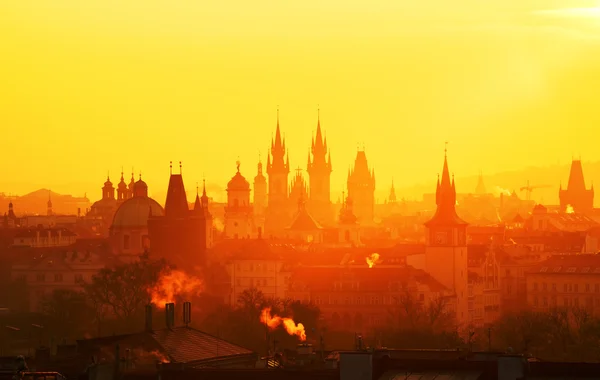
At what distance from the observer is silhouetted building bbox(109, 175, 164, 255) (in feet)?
614

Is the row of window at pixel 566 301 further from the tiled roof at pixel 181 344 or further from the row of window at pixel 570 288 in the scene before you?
the tiled roof at pixel 181 344

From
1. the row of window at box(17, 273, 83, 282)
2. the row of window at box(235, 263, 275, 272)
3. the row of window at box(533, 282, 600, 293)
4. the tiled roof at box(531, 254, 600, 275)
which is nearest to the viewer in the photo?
the row of window at box(533, 282, 600, 293)

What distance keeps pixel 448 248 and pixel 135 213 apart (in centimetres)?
3017

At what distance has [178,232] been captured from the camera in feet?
570

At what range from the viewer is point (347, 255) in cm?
18200

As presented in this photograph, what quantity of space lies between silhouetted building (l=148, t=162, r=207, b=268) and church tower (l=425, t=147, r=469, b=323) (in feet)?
51.6

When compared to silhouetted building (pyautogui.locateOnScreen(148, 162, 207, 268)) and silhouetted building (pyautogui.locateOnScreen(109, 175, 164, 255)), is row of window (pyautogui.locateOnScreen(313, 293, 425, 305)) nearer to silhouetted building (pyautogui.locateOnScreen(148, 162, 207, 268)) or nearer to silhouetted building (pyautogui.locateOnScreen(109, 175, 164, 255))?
silhouetted building (pyautogui.locateOnScreen(148, 162, 207, 268))

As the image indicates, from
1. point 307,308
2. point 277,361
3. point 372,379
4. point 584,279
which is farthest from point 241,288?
point 372,379

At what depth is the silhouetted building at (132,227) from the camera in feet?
614

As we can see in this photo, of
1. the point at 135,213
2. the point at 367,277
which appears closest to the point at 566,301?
the point at 367,277

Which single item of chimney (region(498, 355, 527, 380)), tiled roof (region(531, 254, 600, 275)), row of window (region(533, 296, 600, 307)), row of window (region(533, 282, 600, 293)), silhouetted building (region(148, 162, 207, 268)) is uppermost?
silhouetted building (region(148, 162, 207, 268))

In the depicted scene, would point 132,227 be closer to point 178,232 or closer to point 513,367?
point 178,232

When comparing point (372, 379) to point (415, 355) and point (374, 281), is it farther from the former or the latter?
point (374, 281)

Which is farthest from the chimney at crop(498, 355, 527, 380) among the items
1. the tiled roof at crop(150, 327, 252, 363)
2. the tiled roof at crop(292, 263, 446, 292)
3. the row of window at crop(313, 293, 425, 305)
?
the tiled roof at crop(292, 263, 446, 292)
